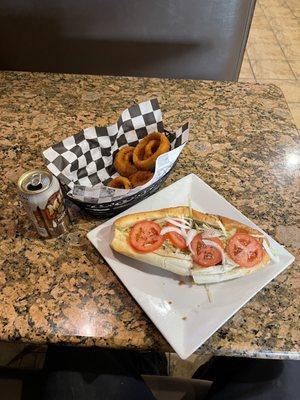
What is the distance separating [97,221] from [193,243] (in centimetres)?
26

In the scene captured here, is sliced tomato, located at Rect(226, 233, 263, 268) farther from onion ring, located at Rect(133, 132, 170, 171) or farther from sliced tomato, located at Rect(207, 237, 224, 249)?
onion ring, located at Rect(133, 132, 170, 171)

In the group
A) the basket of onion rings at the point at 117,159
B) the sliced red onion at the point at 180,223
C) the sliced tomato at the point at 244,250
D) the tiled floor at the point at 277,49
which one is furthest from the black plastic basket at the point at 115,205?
the tiled floor at the point at 277,49

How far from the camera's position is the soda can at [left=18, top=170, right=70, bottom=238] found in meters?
0.74

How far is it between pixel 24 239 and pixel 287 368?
74 centimetres

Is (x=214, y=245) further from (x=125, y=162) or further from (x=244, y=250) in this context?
(x=125, y=162)

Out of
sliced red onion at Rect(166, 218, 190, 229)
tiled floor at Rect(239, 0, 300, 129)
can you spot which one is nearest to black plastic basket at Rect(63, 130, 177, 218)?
sliced red onion at Rect(166, 218, 190, 229)

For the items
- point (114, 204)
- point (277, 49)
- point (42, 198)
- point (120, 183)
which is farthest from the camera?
point (277, 49)

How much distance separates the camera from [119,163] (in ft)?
3.29

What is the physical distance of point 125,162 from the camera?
1.00 metres

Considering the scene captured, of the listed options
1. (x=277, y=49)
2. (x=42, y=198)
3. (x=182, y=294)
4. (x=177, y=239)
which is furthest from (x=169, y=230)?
(x=277, y=49)

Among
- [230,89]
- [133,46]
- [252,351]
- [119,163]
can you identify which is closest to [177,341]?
[252,351]

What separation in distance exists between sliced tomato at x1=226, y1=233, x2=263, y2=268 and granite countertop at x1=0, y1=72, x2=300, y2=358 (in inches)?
2.9

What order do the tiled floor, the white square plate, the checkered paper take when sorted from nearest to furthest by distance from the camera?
the white square plate
the checkered paper
the tiled floor

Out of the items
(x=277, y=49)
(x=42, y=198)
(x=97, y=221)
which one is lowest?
(x=277, y=49)
